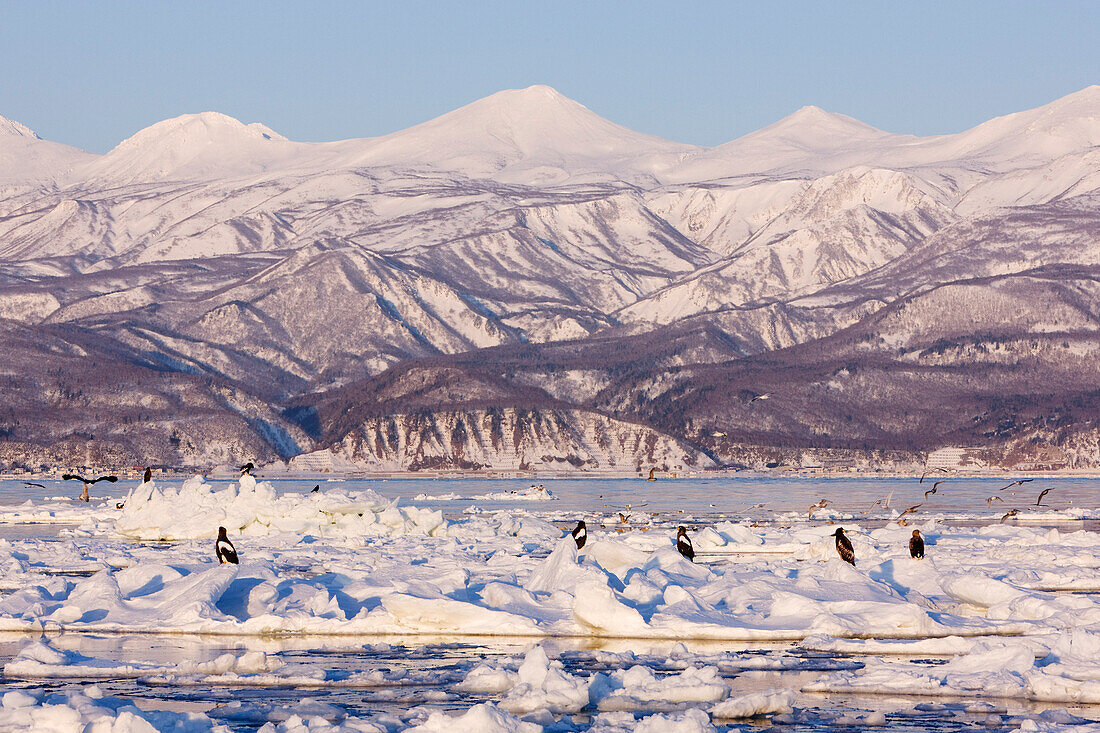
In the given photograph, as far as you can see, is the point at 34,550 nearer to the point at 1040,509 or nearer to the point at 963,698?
the point at 963,698

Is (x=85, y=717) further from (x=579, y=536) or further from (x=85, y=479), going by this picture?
(x=85, y=479)

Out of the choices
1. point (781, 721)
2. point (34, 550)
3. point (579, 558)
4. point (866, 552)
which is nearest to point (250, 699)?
point (781, 721)

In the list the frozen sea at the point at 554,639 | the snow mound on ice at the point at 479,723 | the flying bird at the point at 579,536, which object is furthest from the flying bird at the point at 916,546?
the snow mound on ice at the point at 479,723

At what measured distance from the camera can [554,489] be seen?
162 m

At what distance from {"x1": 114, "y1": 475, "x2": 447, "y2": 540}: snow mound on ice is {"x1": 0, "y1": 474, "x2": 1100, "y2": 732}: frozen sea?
9776 millimetres

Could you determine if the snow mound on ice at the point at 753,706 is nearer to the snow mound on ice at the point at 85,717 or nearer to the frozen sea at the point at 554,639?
the frozen sea at the point at 554,639

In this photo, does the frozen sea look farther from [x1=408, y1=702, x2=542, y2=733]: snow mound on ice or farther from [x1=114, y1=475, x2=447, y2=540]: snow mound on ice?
[x1=114, y1=475, x2=447, y2=540]: snow mound on ice

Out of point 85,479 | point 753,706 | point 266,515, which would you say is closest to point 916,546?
point 753,706

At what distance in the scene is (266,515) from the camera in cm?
7156

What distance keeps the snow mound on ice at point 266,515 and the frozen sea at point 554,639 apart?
9776 millimetres

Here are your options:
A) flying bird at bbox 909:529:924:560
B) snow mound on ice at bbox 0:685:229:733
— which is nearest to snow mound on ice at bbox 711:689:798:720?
snow mound on ice at bbox 0:685:229:733

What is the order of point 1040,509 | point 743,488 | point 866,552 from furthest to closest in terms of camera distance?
1. point 743,488
2. point 1040,509
3. point 866,552

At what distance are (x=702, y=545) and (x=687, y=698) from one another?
3323 centimetres

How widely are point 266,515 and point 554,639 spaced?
133 ft
